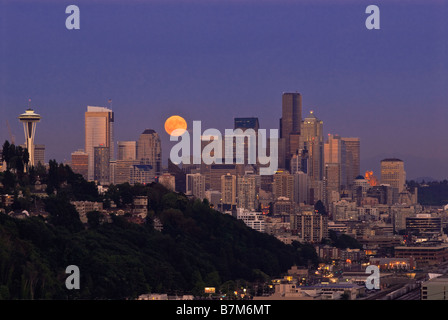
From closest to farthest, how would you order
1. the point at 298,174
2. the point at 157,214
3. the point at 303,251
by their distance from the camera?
the point at 157,214
the point at 303,251
the point at 298,174

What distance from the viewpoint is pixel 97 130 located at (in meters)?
115

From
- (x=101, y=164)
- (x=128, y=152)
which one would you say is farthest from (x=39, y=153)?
(x=128, y=152)

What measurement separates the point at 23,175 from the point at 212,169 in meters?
77.5

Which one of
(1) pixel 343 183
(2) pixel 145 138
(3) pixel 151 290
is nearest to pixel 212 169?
(2) pixel 145 138

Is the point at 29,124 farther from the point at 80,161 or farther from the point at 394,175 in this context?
→ the point at 394,175

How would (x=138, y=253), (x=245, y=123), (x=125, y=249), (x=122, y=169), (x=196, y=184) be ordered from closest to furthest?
(x=125, y=249) → (x=138, y=253) → (x=245, y=123) → (x=196, y=184) → (x=122, y=169)

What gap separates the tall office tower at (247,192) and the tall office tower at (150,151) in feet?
34.7

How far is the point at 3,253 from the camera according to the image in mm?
37562

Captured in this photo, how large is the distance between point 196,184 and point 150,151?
8.07 metres

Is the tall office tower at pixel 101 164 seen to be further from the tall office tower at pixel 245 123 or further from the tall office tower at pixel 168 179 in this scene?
the tall office tower at pixel 245 123

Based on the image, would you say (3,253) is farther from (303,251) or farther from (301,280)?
(303,251)

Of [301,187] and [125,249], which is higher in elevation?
[301,187]

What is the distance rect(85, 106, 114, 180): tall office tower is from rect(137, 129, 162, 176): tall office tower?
12.5 ft

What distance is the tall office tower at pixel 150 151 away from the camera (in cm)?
12788
